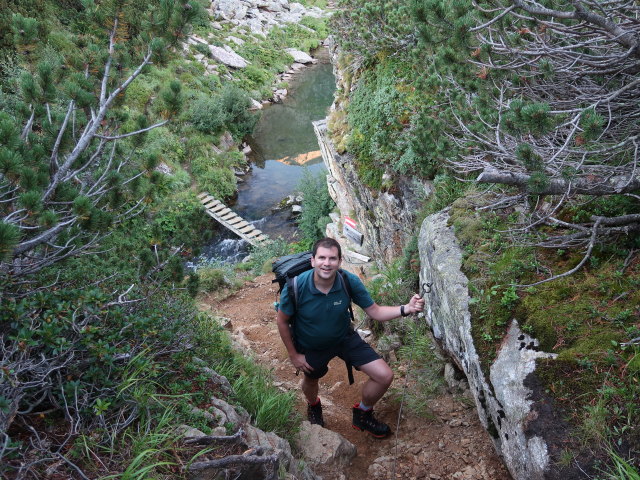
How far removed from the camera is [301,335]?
3.99m

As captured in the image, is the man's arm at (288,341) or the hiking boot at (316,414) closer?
the man's arm at (288,341)

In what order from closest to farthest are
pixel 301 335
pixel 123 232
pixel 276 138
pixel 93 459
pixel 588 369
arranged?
1. pixel 93 459
2. pixel 588 369
3. pixel 301 335
4. pixel 123 232
5. pixel 276 138

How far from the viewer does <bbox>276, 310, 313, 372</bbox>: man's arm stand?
12.8 feet

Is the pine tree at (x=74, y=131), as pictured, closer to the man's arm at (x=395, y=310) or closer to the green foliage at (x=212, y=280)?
the man's arm at (x=395, y=310)

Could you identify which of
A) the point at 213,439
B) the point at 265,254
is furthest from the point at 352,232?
the point at 213,439

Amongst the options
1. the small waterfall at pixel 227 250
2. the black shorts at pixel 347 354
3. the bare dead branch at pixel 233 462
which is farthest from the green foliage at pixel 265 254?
the bare dead branch at pixel 233 462

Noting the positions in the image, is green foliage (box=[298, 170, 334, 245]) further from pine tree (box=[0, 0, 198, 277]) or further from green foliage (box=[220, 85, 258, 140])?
pine tree (box=[0, 0, 198, 277])

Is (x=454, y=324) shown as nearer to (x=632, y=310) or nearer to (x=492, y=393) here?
(x=492, y=393)

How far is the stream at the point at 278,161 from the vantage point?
17.0 metres

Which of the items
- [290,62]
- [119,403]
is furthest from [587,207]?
[290,62]

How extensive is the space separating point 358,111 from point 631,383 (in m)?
7.91

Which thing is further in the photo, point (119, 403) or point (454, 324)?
point (454, 324)

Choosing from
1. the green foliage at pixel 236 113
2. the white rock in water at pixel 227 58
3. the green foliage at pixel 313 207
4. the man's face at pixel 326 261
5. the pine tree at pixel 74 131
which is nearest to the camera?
the pine tree at pixel 74 131

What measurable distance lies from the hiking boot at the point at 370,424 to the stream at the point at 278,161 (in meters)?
9.46
